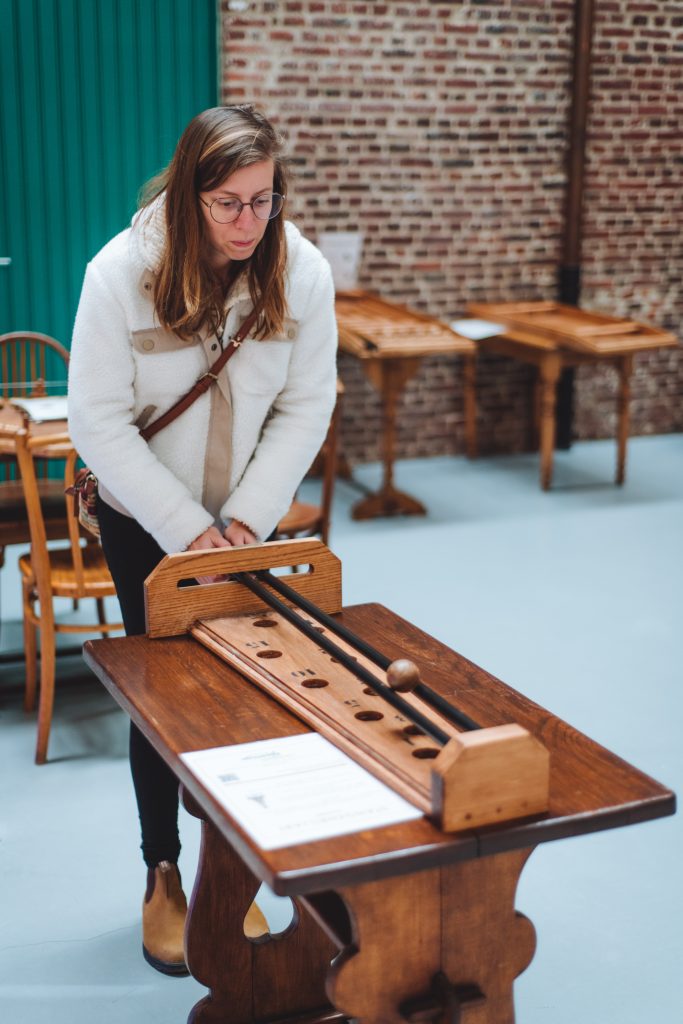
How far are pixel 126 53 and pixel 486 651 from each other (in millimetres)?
3489

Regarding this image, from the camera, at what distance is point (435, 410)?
7137mm

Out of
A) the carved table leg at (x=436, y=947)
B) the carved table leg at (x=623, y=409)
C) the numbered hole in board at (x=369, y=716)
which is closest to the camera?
the carved table leg at (x=436, y=947)

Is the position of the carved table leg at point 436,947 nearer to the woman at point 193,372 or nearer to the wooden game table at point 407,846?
the wooden game table at point 407,846

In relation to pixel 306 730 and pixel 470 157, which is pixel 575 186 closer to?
pixel 470 157

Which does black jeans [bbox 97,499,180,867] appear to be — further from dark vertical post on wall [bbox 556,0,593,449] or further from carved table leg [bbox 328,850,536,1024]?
dark vertical post on wall [bbox 556,0,593,449]

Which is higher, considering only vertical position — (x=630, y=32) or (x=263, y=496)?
(x=630, y=32)

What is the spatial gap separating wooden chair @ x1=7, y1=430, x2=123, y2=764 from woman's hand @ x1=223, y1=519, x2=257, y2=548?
40.2 inches

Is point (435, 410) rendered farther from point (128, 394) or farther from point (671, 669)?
point (128, 394)

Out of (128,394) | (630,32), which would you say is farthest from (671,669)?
(630,32)

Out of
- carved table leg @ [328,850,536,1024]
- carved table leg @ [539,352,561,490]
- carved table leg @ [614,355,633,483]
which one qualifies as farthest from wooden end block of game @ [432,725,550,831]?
carved table leg @ [614,355,633,483]

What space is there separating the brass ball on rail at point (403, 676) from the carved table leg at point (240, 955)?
24.6 inches

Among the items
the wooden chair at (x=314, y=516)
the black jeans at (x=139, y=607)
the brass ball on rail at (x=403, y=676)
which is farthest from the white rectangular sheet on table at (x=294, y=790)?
the wooden chair at (x=314, y=516)

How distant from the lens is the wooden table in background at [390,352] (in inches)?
225

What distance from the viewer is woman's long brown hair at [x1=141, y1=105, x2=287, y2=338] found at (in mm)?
2172
